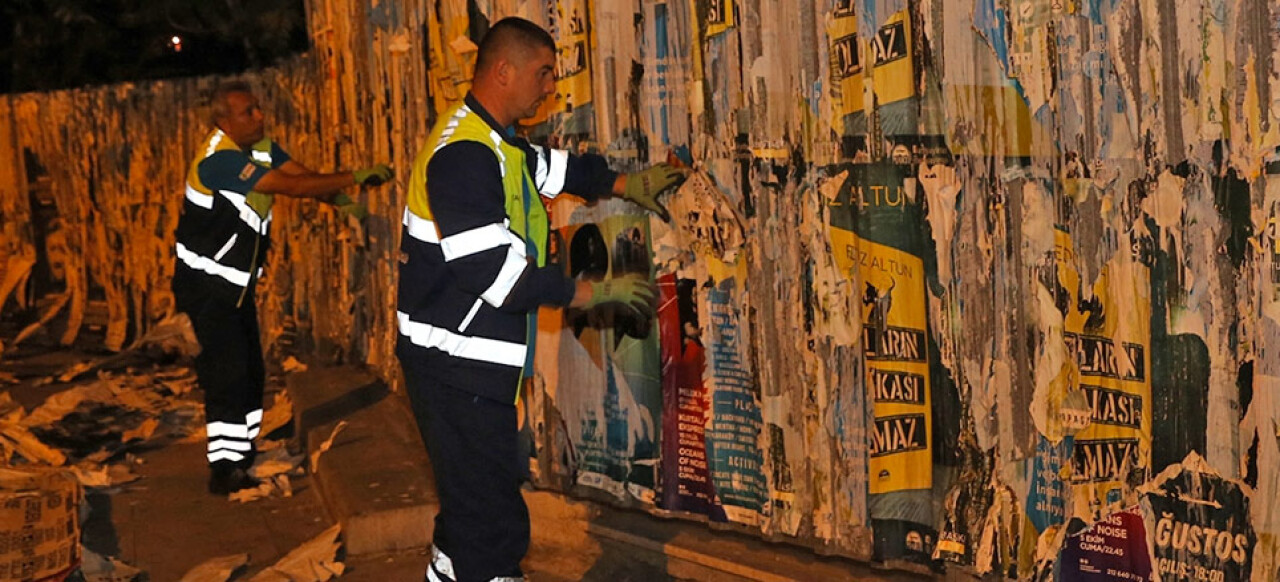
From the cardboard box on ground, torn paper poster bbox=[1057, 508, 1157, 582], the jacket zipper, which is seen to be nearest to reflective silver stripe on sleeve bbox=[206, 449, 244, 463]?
the jacket zipper

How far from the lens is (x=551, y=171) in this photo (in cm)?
507

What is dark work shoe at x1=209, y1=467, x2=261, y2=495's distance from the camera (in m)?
7.30

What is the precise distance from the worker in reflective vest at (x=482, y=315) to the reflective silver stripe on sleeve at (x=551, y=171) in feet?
0.91

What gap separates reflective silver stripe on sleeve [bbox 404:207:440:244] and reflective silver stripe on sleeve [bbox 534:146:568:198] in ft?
1.77

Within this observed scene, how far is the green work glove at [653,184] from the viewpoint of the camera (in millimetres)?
5035

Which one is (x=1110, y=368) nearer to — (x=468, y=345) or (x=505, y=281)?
(x=505, y=281)

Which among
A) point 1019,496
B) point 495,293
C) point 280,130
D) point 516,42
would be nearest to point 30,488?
point 495,293

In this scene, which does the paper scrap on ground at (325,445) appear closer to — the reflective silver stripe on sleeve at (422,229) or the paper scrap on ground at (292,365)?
the paper scrap on ground at (292,365)

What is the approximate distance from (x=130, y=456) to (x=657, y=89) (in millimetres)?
4550

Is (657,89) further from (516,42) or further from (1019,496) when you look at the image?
(1019,496)

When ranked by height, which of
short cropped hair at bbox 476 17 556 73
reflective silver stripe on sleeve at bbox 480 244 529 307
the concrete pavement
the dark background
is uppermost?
the dark background

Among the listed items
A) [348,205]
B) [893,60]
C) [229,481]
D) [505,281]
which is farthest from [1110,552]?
[348,205]

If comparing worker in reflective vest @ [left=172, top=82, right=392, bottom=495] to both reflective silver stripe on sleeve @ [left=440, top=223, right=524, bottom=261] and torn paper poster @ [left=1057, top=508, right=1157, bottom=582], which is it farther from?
torn paper poster @ [left=1057, top=508, right=1157, bottom=582]

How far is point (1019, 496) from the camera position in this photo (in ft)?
13.8
